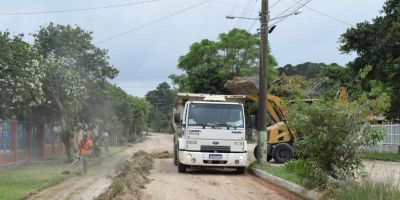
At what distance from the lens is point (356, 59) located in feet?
111

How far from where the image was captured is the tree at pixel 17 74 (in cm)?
2072

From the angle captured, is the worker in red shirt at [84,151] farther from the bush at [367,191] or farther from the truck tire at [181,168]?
the bush at [367,191]

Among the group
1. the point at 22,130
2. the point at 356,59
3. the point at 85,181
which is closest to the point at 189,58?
the point at 356,59

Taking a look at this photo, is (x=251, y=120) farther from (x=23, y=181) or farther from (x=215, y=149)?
(x=23, y=181)

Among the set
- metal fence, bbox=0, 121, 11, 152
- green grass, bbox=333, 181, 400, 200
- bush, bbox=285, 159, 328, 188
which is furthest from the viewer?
metal fence, bbox=0, 121, 11, 152

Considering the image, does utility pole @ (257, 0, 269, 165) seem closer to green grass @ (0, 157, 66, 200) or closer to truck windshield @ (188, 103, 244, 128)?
truck windshield @ (188, 103, 244, 128)

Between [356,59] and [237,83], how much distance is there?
967cm

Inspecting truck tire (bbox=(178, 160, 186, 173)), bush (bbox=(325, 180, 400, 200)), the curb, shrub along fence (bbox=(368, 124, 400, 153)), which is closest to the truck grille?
truck tire (bbox=(178, 160, 186, 173))

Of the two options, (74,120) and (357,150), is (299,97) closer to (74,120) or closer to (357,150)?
(357,150)

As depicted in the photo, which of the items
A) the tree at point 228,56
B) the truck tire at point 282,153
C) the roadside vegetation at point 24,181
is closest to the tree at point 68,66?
the roadside vegetation at point 24,181

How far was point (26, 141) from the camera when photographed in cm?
2931

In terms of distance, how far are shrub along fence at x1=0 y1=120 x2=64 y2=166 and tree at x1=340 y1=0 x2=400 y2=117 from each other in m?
17.3

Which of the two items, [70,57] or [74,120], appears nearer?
[70,57]

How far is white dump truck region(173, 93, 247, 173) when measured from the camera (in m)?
21.0
